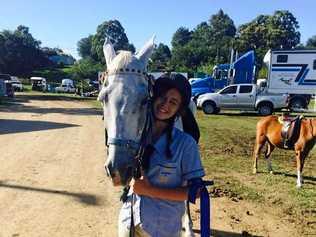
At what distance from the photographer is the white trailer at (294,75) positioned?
28.1 meters

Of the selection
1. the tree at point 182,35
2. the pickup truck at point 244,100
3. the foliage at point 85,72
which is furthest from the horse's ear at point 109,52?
the tree at point 182,35

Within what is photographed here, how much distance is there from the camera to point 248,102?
25.6 meters

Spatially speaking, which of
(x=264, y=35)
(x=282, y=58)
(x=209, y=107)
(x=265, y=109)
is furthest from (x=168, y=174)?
(x=264, y=35)

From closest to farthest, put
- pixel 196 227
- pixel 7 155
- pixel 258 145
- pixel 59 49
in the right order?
pixel 196 227 → pixel 258 145 → pixel 7 155 → pixel 59 49

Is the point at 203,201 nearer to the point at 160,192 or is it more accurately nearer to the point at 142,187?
the point at 160,192

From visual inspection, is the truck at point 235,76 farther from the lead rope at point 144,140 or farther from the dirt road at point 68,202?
the lead rope at point 144,140

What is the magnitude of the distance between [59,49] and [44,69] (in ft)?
194

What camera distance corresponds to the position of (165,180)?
8.67 feet

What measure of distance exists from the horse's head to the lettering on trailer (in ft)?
89.4

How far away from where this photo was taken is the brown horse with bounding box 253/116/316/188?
895cm

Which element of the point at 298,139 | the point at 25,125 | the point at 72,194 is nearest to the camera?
the point at 72,194

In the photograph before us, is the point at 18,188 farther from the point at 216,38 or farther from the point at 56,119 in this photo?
the point at 216,38

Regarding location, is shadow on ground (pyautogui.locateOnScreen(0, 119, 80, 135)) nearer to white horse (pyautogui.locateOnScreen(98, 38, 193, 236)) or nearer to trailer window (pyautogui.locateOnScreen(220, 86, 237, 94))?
trailer window (pyautogui.locateOnScreen(220, 86, 237, 94))

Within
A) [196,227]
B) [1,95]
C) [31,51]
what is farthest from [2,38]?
[196,227]
